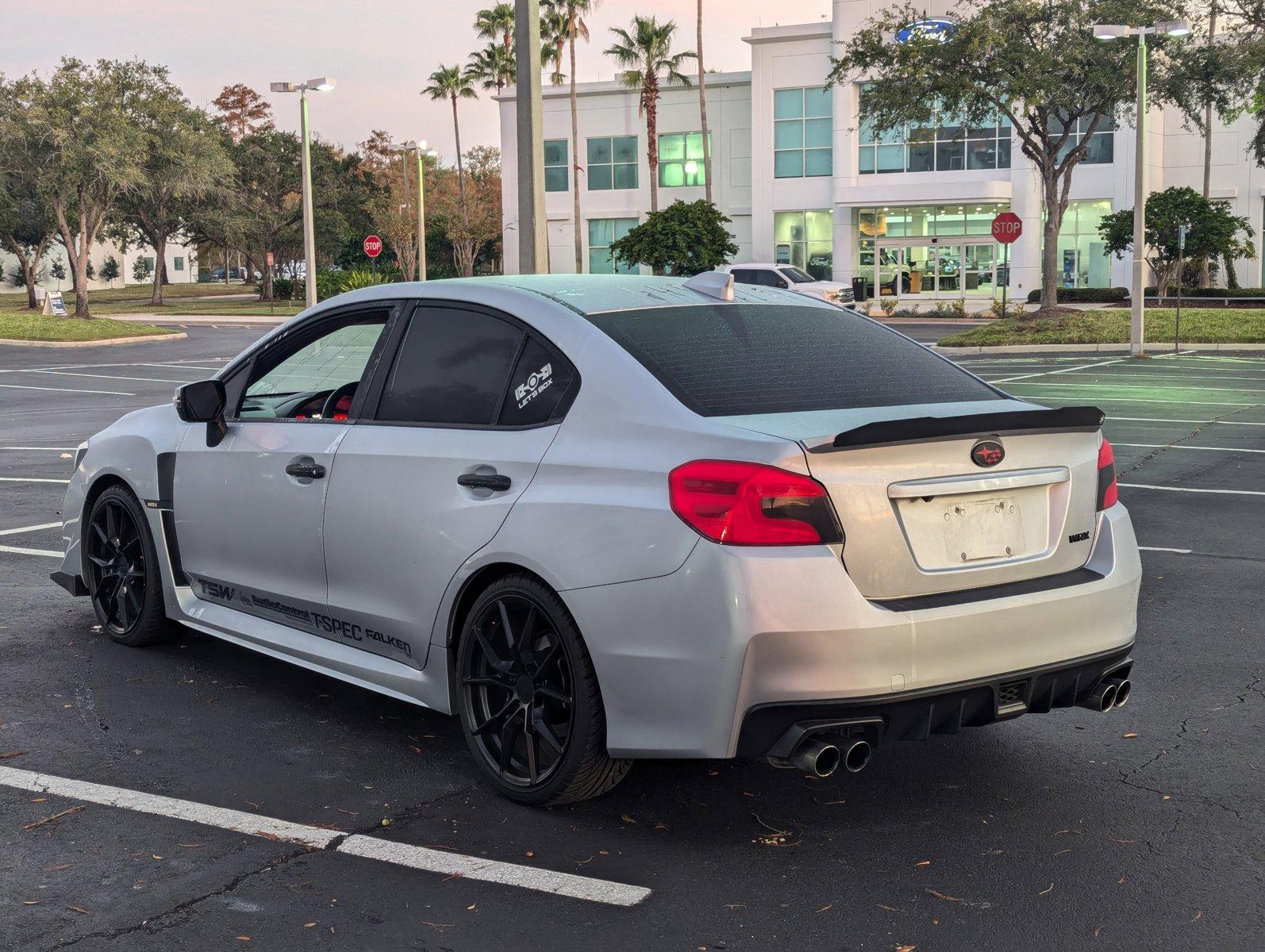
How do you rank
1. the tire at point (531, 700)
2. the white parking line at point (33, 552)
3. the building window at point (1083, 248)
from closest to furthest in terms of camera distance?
the tire at point (531, 700), the white parking line at point (33, 552), the building window at point (1083, 248)

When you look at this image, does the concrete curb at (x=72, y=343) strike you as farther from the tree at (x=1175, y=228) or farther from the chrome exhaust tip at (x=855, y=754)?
the chrome exhaust tip at (x=855, y=754)

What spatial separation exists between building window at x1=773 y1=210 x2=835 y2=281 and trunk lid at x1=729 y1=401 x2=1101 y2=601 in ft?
184

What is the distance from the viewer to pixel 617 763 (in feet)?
14.7

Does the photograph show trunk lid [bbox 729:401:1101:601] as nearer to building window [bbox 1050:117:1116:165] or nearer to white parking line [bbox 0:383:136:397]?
white parking line [bbox 0:383:136:397]

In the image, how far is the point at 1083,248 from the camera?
56.8m

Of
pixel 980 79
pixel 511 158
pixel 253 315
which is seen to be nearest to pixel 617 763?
pixel 980 79

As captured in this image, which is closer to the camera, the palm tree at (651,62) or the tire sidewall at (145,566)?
the tire sidewall at (145,566)

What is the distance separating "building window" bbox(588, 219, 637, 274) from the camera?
67000mm

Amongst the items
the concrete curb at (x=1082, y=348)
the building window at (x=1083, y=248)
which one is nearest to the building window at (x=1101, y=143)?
the building window at (x=1083, y=248)

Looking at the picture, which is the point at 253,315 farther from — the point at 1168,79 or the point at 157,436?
the point at 157,436

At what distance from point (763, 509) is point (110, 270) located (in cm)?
11924

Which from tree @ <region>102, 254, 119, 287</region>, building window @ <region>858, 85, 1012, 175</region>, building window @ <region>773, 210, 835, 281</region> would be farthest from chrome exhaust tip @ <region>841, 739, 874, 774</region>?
tree @ <region>102, 254, 119, 287</region>

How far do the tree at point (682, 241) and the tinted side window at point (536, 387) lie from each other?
45.0 metres

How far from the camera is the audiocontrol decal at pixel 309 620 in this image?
5.11 meters
